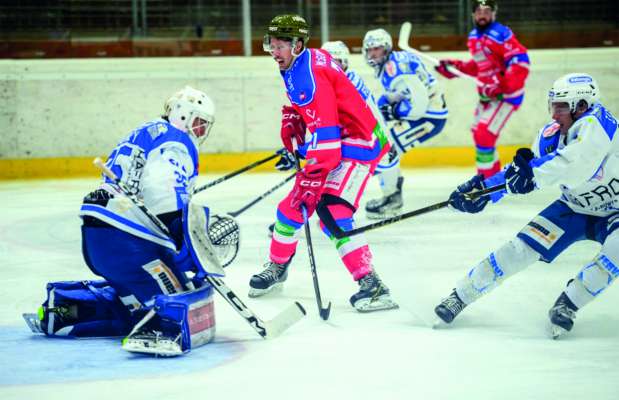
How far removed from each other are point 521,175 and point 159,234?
1293mm

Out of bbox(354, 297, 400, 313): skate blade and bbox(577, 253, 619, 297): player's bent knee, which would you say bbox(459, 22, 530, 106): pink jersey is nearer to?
bbox(354, 297, 400, 313): skate blade

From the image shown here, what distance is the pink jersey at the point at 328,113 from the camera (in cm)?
381

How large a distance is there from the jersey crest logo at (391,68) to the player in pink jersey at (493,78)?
885 millimetres

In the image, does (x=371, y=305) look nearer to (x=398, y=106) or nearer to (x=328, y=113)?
(x=328, y=113)

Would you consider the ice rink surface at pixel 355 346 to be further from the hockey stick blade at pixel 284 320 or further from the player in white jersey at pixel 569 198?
the player in white jersey at pixel 569 198

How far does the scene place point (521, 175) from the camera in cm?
337

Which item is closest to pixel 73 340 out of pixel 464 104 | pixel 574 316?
pixel 574 316

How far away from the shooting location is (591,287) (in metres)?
3.39

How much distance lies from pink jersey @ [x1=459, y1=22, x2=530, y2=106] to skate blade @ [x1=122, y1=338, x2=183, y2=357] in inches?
176

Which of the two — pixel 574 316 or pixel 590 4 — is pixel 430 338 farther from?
pixel 590 4

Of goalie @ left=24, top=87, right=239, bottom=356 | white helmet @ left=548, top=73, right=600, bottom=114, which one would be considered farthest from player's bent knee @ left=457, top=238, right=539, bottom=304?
goalie @ left=24, top=87, right=239, bottom=356

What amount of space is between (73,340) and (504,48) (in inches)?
181

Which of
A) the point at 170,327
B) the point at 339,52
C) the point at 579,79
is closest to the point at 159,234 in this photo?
the point at 170,327

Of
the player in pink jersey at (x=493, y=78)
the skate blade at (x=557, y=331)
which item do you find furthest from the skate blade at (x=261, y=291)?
the player in pink jersey at (x=493, y=78)
